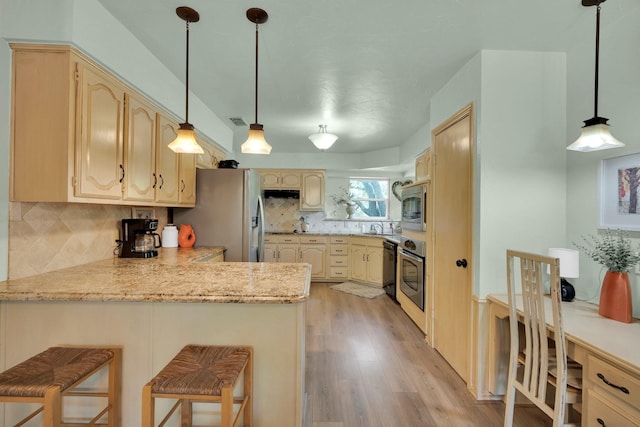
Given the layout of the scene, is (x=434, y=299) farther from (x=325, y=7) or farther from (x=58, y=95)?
(x=58, y=95)

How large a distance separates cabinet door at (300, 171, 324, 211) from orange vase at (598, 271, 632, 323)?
4.14 m

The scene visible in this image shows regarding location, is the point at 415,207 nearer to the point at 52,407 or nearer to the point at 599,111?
the point at 599,111

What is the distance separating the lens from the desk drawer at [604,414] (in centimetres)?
107

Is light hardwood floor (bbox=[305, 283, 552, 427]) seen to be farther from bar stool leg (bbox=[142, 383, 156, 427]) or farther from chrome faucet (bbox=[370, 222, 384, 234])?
chrome faucet (bbox=[370, 222, 384, 234])

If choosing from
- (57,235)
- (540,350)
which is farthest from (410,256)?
(57,235)

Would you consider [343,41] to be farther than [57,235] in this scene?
Yes

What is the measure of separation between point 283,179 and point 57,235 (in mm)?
3785

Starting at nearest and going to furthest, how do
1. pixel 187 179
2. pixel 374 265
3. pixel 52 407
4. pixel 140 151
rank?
pixel 52 407 < pixel 140 151 < pixel 187 179 < pixel 374 265

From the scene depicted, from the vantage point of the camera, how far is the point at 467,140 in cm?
210

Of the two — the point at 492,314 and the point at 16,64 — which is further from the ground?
the point at 16,64

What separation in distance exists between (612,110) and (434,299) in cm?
187

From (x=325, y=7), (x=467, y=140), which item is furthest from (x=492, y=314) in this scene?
(x=325, y=7)

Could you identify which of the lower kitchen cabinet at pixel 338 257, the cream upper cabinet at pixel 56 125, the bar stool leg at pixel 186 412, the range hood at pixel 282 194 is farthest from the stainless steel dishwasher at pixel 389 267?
the cream upper cabinet at pixel 56 125

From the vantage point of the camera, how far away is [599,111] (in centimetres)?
176
